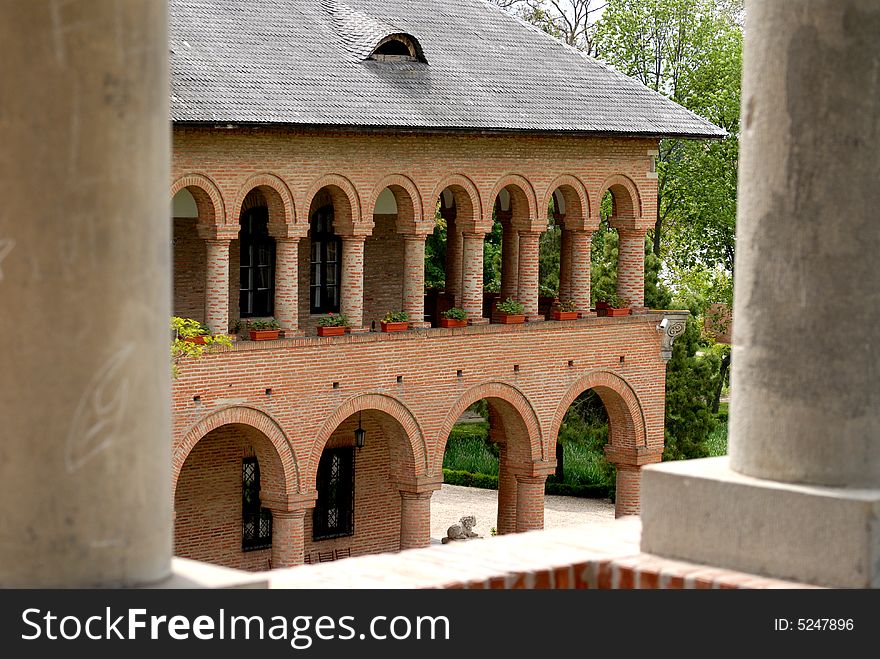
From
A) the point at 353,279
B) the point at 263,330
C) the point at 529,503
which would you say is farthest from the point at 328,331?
the point at 529,503

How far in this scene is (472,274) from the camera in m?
27.2

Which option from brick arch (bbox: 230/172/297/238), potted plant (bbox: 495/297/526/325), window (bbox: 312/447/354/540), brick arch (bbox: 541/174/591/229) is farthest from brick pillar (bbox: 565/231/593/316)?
brick arch (bbox: 230/172/297/238)

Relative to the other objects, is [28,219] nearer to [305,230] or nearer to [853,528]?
[853,528]

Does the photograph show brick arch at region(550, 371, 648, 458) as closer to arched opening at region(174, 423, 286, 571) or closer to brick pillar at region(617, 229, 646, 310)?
brick pillar at region(617, 229, 646, 310)

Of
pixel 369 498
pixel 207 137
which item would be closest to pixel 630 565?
pixel 207 137

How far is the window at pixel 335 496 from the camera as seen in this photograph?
2789 cm

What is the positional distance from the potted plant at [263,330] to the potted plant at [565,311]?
18.8 ft

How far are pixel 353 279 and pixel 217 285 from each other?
8.52 ft

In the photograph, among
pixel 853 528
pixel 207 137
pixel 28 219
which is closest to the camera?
pixel 28 219

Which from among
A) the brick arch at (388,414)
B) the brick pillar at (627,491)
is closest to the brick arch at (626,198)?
the brick pillar at (627,491)

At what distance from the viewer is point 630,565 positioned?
6.05 m

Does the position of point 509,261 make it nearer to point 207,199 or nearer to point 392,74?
point 392,74
